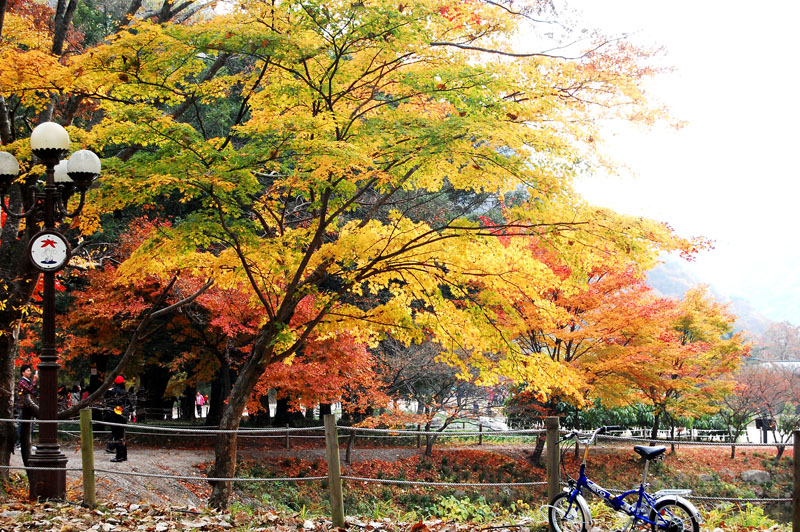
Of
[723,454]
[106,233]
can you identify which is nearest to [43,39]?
[106,233]

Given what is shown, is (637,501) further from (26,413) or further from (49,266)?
(26,413)

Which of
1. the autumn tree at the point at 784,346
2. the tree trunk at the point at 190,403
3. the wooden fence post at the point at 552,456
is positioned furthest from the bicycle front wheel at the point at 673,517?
the autumn tree at the point at 784,346

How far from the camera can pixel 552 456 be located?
19.9ft

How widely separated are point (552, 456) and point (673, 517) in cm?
113

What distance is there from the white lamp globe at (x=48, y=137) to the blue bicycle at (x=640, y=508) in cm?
652

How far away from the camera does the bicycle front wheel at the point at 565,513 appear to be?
5.80 meters

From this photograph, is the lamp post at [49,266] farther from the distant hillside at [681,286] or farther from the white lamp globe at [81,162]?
the distant hillside at [681,286]

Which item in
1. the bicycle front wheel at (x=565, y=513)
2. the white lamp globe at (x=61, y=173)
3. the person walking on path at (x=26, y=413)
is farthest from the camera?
the person walking on path at (x=26, y=413)

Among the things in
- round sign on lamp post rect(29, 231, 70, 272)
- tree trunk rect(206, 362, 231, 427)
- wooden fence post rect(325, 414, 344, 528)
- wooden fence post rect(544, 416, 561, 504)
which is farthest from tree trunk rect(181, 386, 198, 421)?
wooden fence post rect(544, 416, 561, 504)

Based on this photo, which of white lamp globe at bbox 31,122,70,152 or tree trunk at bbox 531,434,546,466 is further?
tree trunk at bbox 531,434,546,466

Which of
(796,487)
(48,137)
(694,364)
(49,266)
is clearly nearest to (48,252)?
(49,266)

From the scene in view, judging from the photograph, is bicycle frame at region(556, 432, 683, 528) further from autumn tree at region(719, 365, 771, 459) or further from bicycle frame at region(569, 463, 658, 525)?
autumn tree at region(719, 365, 771, 459)

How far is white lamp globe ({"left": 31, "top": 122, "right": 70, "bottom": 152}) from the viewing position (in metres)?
7.64

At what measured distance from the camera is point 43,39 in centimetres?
1167
